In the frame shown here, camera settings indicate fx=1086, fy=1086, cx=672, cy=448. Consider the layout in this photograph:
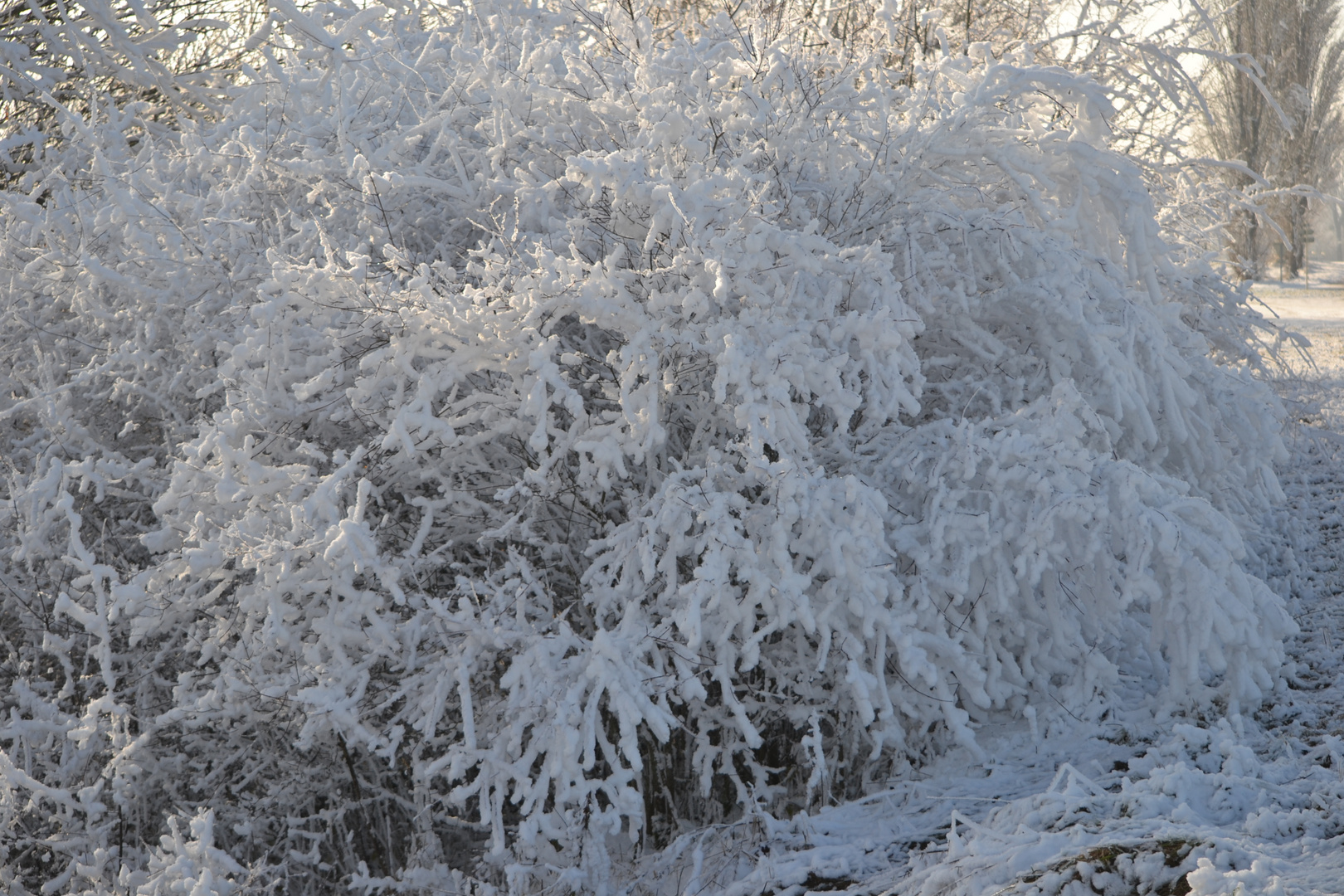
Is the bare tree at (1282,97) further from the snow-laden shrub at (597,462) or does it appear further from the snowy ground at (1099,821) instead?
the snowy ground at (1099,821)

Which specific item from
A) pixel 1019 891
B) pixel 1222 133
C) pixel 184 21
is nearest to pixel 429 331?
pixel 1019 891

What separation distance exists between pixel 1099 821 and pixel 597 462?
170cm

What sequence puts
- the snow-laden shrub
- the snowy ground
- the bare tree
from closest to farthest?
the snowy ground < the snow-laden shrub < the bare tree

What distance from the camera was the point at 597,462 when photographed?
337 centimetres

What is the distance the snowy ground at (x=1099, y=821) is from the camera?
2.29 metres

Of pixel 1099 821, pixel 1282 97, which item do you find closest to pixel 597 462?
pixel 1099 821

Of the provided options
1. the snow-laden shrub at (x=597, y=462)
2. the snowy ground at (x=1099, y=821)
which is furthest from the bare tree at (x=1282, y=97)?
the snowy ground at (x=1099, y=821)

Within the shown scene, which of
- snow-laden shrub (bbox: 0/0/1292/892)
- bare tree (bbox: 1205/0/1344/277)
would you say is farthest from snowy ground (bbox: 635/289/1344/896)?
bare tree (bbox: 1205/0/1344/277)

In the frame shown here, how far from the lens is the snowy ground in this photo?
90.0 inches

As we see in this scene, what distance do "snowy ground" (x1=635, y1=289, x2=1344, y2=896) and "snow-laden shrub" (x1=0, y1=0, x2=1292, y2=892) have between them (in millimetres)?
172

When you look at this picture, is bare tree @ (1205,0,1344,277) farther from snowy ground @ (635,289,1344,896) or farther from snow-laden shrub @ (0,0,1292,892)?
snowy ground @ (635,289,1344,896)

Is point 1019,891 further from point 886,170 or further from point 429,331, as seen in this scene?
point 886,170

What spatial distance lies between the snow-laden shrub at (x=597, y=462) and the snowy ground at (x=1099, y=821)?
172mm

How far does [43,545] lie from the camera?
4141mm
